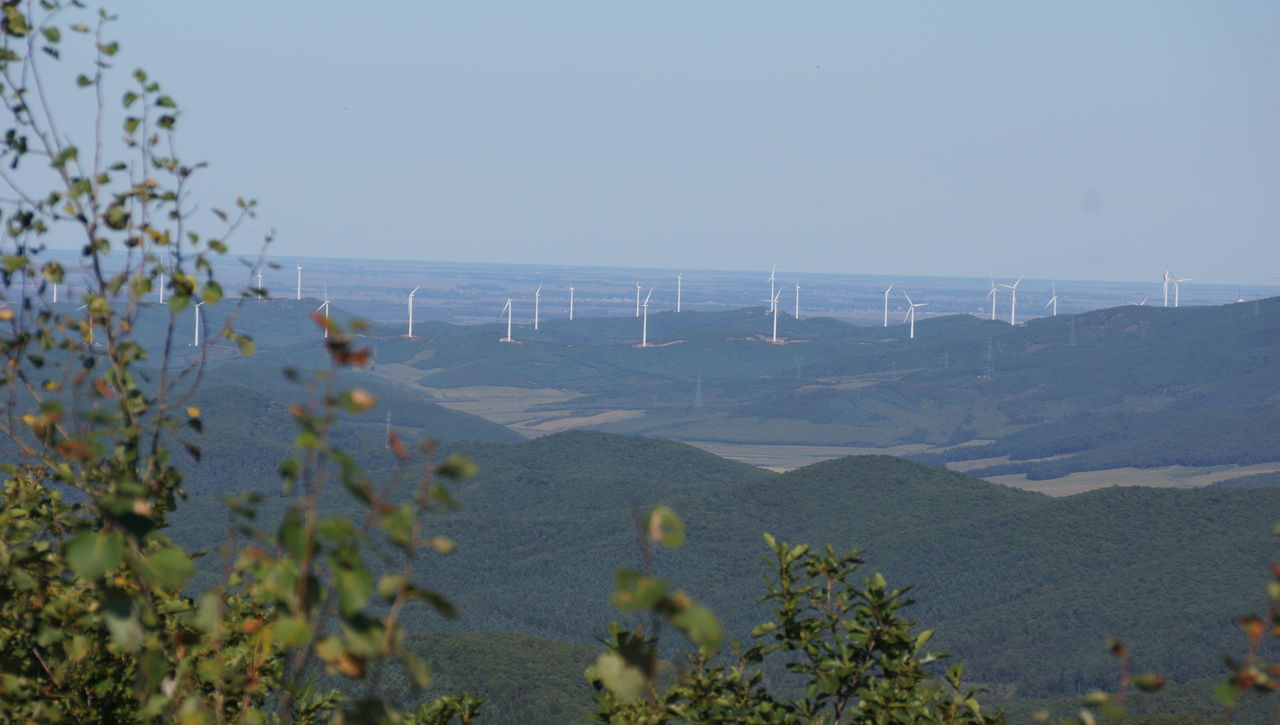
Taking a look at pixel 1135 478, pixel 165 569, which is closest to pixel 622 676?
pixel 165 569

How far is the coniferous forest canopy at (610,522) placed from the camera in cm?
294

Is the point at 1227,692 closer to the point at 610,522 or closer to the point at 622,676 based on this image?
the point at 622,676

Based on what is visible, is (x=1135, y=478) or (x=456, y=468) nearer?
(x=456, y=468)

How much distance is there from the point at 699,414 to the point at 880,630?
97.3 m

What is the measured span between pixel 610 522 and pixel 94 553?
1685 inches

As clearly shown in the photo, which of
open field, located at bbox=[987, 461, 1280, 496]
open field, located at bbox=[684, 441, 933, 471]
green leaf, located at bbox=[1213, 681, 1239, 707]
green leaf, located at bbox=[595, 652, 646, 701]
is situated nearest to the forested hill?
open field, located at bbox=[987, 461, 1280, 496]

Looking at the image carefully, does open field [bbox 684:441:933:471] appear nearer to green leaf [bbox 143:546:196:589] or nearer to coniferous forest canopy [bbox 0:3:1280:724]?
coniferous forest canopy [bbox 0:3:1280:724]

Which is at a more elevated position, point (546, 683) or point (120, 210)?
point (120, 210)

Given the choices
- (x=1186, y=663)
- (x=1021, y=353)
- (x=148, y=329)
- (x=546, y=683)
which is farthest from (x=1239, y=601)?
(x=148, y=329)

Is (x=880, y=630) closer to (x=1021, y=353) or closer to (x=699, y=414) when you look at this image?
(x=699, y=414)

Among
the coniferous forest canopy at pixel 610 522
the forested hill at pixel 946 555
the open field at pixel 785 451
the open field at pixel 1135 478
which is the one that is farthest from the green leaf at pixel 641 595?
the open field at pixel 785 451

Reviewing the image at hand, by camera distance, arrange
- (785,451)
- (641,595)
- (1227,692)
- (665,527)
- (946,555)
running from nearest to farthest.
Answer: (641,595)
(665,527)
(1227,692)
(946,555)
(785,451)

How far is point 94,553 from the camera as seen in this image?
8.40ft

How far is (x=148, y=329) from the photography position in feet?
481
